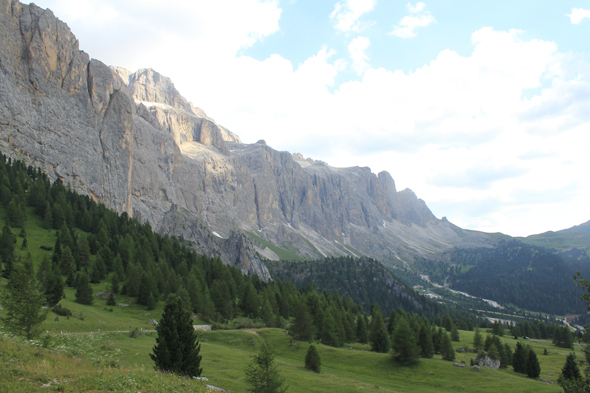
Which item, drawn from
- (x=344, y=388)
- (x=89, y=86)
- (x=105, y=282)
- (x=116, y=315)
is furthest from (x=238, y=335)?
(x=89, y=86)

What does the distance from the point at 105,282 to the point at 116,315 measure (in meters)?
23.3

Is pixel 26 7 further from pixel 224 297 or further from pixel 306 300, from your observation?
pixel 306 300

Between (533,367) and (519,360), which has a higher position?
(533,367)

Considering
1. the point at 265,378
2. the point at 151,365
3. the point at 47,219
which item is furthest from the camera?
the point at 47,219

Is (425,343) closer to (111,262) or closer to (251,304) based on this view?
(251,304)

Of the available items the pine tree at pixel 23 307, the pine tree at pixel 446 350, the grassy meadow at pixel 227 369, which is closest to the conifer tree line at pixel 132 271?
the grassy meadow at pixel 227 369

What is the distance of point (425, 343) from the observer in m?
76.8

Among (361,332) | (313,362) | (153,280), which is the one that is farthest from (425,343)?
(153,280)

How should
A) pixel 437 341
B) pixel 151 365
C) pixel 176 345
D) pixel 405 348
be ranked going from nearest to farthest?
pixel 176 345 → pixel 151 365 → pixel 405 348 → pixel 437 341

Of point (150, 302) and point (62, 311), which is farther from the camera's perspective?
point (150, 302)

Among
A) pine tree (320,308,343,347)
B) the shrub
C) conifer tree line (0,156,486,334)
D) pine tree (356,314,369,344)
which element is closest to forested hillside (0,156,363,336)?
conifer tree line (0,156,486,334)

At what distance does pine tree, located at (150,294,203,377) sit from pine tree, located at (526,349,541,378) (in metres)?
71.9

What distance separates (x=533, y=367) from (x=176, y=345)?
74.5 m

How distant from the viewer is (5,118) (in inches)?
5965
